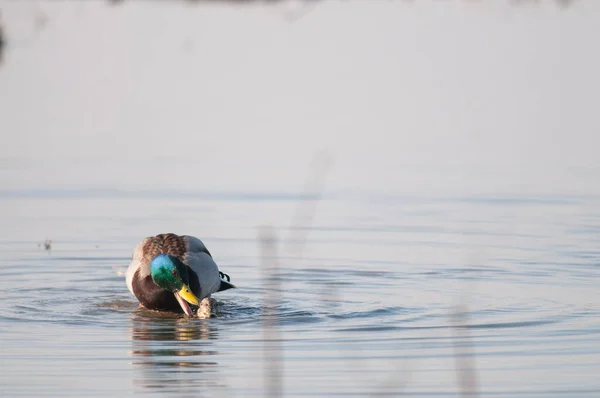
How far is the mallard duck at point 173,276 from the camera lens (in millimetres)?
12484

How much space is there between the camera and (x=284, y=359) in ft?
32.5

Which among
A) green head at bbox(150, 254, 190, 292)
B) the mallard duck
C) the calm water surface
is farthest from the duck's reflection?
green head at bbox(150, 254, 190, 292)

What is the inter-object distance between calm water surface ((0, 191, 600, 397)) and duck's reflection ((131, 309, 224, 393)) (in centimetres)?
2

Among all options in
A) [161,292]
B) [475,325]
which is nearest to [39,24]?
[161,292]

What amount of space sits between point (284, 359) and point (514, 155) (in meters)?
11.7

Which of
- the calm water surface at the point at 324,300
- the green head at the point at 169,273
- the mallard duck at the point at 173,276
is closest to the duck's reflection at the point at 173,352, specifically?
the calm water surface at the point at 324,300

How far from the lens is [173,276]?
41.0 feet

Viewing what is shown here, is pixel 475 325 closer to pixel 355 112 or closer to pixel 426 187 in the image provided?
pixel 426 187

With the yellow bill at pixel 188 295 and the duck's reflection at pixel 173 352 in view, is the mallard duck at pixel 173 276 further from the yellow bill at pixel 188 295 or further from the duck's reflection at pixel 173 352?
the duck's reflection at pixel 173 352

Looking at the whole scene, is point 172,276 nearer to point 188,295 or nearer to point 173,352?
point 188,295

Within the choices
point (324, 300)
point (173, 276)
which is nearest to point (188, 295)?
point (173, 276)

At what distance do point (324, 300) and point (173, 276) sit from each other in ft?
7.93

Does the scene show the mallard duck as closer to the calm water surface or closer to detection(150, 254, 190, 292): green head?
detection(150, 254, 190, 292): green head

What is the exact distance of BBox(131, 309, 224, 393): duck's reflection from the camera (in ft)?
30.6
